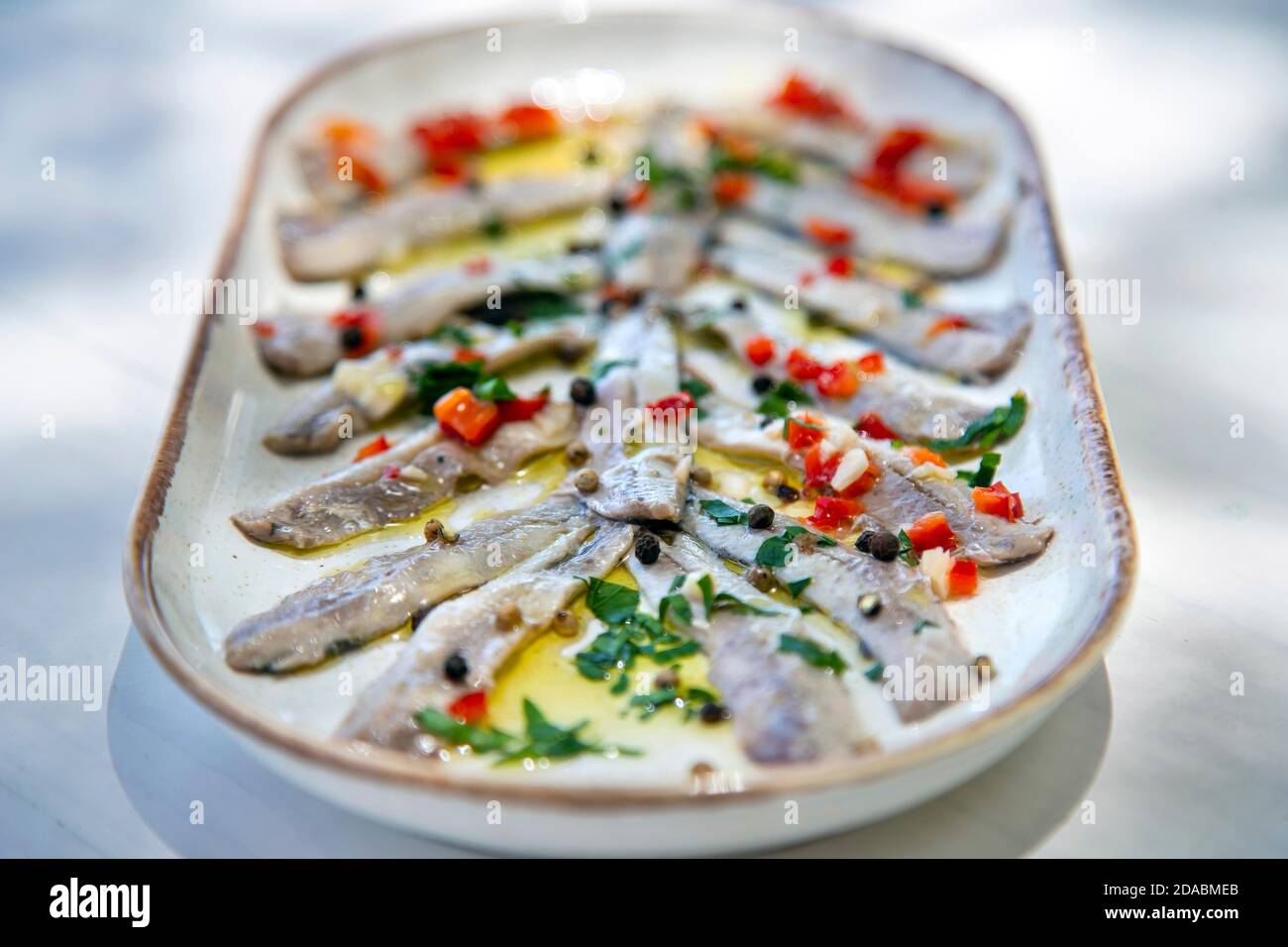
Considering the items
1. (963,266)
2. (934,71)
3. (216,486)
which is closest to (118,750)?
(216,486)

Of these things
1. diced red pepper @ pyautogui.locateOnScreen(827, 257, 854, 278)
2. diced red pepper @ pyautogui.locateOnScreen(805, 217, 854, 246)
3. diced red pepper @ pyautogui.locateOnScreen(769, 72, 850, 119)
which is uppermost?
diced red pepper @ pyautogui.locateOnScreen(769, 72, 850, 119)

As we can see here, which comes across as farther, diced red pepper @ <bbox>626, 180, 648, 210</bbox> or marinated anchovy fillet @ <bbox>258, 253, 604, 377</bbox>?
diced red pepper @ <bbox>626, 180, 648, 210</bbox>

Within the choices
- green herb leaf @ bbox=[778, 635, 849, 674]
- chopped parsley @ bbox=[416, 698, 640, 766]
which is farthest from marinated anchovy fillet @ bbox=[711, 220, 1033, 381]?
chopped parsley @ bbox=[416, 698, 640, 766]

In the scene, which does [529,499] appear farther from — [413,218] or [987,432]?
[413,218]

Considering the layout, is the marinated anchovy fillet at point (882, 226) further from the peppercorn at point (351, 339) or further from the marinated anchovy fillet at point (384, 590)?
the marinated anchovy fillet at point (384, 590)

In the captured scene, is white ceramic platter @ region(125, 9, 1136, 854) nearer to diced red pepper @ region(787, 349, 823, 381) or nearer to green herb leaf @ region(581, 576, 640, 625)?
green herb leaf @ region(581, 576, 640, 625)

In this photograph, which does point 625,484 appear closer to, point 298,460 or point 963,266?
point 298,460
